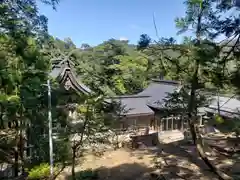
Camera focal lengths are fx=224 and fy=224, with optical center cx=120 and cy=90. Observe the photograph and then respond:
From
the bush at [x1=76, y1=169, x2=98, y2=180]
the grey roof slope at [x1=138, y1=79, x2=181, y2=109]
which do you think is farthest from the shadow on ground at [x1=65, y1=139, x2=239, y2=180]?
the grey roof slope at [x1=138, y1=79, x2=181, y2=109]

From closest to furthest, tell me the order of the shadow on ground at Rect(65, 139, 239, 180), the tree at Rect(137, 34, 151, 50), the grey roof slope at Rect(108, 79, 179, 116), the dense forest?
the dense forest
the tree at Rect(137, 34, 151, 50)
the shadow on ground at Rect(65, 139, 239, 180)
the grey roof slope at Rect(108, 79, 179, 116)

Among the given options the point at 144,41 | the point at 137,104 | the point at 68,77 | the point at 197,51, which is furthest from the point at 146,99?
the point at 197,51

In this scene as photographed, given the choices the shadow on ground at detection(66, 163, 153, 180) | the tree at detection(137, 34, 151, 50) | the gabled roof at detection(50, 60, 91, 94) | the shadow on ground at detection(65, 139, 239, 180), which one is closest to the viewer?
the tree at detection(137, 34, 151, 50)

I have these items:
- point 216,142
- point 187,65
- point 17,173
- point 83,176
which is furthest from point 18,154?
point 216,142

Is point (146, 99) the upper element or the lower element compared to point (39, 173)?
upper

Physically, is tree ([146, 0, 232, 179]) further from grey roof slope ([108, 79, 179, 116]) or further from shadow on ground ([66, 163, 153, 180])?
grey roof slope ([108, 79, 179, 116])

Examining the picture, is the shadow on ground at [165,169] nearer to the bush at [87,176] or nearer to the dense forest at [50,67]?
the bush at [87,176]

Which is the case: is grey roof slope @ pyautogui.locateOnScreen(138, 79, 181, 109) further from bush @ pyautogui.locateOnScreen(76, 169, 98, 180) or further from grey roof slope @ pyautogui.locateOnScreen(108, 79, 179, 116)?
bush @ pyautogui.locateOnScreen(76, 169, 98, 180)

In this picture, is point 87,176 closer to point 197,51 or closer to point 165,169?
point 165,169

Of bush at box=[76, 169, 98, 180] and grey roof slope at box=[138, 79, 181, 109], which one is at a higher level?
grey roof slope at box=[138, 79, 181, 109]

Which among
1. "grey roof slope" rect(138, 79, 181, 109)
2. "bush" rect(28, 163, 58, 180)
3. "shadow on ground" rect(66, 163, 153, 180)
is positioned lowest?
"shadow on ground" rect(66, 163, 153, 180)

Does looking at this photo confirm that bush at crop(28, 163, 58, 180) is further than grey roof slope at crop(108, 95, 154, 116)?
No

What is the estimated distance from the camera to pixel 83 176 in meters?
6.92

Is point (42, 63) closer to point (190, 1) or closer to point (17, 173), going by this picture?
point (190, 1)
